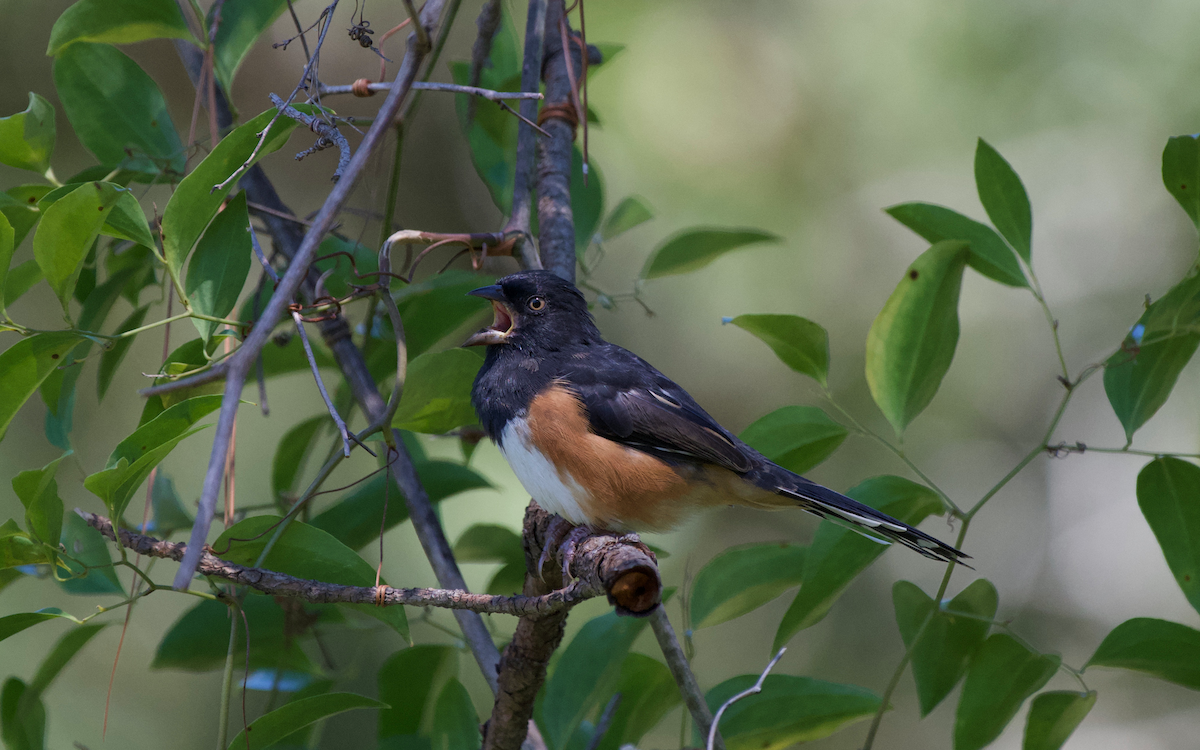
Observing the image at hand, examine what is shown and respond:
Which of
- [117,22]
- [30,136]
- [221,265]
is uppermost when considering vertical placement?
[117,22]

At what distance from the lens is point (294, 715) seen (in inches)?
53.2

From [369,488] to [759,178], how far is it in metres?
2.66

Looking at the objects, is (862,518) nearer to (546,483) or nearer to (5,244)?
(546,483)

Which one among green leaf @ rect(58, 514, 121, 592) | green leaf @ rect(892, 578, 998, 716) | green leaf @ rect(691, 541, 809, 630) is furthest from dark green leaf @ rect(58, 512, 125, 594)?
green leaf @ rect(892, 578, 998, 716)

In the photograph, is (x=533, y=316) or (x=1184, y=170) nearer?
(x=1184, y=170)

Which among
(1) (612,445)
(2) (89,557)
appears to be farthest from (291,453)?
(1) (612,445)

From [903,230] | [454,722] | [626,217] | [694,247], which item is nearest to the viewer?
[454,722]

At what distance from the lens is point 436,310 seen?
2006 mm

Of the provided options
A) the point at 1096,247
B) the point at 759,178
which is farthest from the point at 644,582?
the point at 1096,247

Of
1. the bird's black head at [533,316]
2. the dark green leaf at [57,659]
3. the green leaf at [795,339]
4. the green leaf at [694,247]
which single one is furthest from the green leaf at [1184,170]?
the dark green leaf at [57,659]

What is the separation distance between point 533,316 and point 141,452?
3.17 feet

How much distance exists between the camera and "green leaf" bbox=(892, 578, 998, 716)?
1.67 metres

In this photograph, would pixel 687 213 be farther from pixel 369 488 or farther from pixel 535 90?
pixel 369 488

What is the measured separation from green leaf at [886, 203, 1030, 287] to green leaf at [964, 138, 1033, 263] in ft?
0.09
